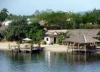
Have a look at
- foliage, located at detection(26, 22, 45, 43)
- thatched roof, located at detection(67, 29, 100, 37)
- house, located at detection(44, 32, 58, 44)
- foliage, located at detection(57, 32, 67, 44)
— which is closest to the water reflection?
foliage, located at detection(57, 32, 67, 44)

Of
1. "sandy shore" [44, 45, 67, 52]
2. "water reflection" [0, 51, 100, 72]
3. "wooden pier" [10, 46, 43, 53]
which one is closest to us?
"water reflection" [0, 51, 100, 72]

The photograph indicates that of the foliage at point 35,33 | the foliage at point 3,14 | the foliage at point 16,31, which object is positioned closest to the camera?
the foliage at point 35,33

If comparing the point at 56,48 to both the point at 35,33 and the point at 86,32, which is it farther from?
the point at 35,33

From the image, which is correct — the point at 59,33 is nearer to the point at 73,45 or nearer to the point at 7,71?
the point at 73,45

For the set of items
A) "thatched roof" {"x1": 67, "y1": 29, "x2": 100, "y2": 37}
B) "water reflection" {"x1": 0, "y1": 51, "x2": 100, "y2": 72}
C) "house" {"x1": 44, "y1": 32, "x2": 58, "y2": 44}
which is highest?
"thatched roof" {"x1": 67, "y1": 29, "x2": 100, "y2": 37}

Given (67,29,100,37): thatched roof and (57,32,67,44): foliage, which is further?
(67,29,100,37): thatched roof

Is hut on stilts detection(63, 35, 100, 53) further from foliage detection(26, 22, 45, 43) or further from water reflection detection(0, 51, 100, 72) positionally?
foliage detection(26, 22, 45, 43)

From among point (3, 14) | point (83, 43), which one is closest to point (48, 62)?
point (83, 43)

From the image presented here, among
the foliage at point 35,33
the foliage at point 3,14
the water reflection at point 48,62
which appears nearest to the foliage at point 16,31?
the foliage at point 35,33

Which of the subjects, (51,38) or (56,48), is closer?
(56,48)

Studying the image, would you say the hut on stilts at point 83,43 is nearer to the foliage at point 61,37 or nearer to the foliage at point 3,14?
the foliage at point 61,37

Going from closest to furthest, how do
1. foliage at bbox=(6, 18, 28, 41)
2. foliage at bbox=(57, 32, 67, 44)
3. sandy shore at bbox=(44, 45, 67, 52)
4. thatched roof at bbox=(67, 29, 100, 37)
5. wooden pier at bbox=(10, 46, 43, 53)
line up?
wooden pier at bbox=(10, 46, 43, 53) < sandy shore at bbox=(44, 45, 67, 52) < foliage at bbox=(57, 32, 67, 44) < thatched roof at bbox=(67, 29, 100, 37) < foliage at bbox=(6, 18, 28, 41)

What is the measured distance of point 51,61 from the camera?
5578cm

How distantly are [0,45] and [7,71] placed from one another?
2920cm
